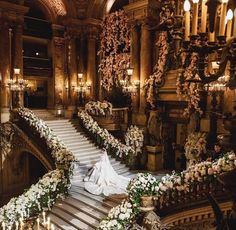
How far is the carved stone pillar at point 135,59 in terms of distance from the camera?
610 inches

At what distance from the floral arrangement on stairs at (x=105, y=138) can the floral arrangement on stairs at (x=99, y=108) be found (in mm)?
374

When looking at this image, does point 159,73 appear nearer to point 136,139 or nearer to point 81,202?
point 136,139

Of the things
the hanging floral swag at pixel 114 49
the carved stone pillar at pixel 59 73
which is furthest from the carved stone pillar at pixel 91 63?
the carved stone pillar at pixel 59 73

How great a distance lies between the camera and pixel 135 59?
15.7 meters

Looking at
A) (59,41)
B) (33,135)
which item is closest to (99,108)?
(33,135)

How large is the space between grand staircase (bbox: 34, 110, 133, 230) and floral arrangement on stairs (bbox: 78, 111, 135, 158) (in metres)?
0.49

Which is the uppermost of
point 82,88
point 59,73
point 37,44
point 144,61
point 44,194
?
point 37,44

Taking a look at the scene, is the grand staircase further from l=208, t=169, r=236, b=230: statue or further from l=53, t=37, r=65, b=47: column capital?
l=53, t=37, r=65, b=47: column capital

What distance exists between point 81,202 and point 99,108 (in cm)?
712

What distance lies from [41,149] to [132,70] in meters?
6.36

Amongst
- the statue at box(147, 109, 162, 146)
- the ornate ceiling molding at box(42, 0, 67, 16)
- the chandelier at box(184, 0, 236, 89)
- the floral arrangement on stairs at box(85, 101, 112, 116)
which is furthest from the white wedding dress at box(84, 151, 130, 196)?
the ornate ceiling molding at box(42, 0, 67, 16)

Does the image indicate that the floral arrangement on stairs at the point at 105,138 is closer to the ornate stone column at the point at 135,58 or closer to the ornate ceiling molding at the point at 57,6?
the ornate stone column at the point at 135,58

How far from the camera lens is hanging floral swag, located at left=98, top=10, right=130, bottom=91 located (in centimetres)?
1784

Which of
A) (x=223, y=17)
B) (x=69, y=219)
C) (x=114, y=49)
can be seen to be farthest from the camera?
(x=114, y=49)
